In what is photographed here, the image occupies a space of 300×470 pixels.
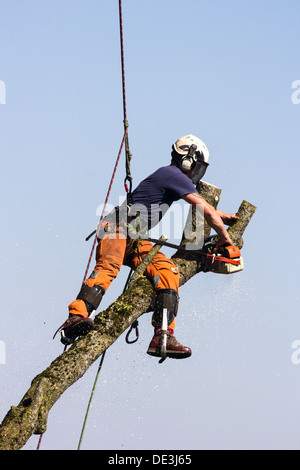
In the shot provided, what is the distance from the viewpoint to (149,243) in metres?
Answer: 8.12

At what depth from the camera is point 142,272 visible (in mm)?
7832

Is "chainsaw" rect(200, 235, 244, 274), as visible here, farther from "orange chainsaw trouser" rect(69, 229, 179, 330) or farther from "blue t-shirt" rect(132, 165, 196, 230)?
"blue t-shirt" rect(132, 165, 196, 230)

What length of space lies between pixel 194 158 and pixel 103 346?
2471mm

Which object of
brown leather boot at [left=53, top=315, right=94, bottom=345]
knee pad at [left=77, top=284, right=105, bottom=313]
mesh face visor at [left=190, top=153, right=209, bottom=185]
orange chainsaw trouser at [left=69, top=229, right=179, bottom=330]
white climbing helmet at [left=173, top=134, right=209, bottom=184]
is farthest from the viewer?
mesh face visor at [left=190, top=153, right=209, bottom=185]

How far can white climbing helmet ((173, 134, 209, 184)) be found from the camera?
818 cm

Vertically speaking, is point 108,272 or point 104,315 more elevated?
point 108,272

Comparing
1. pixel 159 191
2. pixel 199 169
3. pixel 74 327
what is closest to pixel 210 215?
pixel 159 191

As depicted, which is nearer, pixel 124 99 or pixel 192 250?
pixel 124 99

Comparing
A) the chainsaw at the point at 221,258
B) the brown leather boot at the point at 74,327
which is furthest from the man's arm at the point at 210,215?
the brown leather boot at the point at 74,327

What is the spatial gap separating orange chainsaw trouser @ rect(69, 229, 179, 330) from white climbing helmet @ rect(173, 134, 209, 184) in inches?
39.3

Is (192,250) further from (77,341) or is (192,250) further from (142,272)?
(77,341)

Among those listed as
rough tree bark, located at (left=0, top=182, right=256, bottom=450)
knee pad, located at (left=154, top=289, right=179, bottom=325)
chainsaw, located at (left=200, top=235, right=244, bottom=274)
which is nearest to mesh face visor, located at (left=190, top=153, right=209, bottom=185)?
chainsaw, located at (left=200, top=235, right=244, bottom=274)
